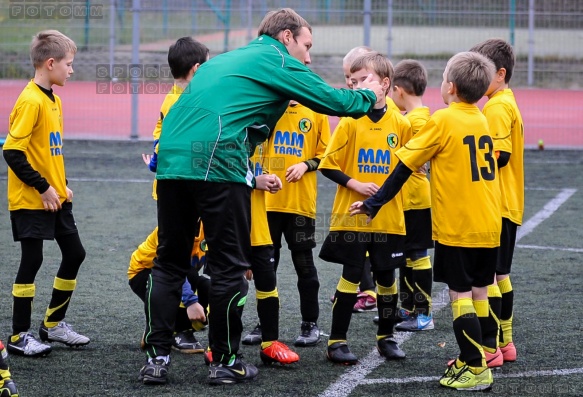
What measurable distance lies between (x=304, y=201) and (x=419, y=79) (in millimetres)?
1209

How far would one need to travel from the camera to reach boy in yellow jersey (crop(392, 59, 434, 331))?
20.4 feet

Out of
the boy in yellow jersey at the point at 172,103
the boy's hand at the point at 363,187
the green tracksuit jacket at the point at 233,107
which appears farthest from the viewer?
the boy in yellow jersey at the point at 172,103

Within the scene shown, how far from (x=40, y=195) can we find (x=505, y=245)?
2629mm

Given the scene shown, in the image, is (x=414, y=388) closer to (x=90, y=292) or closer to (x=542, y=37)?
(x=90, y=292)

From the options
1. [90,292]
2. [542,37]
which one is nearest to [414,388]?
[90,292]

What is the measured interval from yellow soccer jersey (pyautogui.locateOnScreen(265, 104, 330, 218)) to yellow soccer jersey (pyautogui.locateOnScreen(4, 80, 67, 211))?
1248 millimetres

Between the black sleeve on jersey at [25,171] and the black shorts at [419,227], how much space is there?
2366 mm

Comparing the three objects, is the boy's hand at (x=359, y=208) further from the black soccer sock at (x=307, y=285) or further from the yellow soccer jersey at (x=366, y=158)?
the black soccer sock at (x=307, y=285)

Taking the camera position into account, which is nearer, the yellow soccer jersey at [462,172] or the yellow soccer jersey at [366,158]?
the yellow soccer jersey at [462,172]

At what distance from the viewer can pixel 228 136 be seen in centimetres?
470

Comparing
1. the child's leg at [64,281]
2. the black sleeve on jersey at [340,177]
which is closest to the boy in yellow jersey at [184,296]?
the child's leg at [64,281]

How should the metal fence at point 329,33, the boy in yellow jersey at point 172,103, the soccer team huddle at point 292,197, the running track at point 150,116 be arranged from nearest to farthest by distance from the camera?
1. the soccer team huddle at point 292,197
2. the boy in yellow jersey at point 172,103
3. the metal fence at point 329,33
4. the running track at point 150,116

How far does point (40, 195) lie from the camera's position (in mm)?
5363

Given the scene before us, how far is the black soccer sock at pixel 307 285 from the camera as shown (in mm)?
5742
